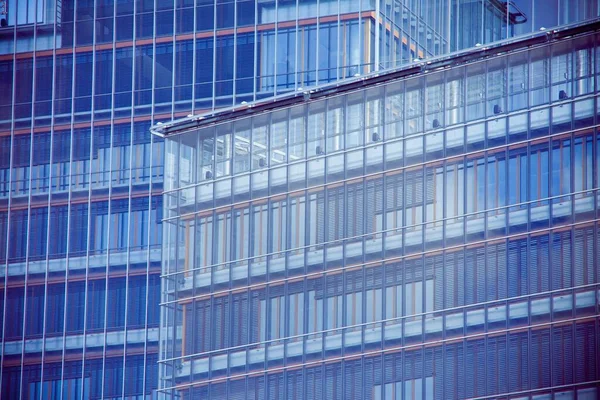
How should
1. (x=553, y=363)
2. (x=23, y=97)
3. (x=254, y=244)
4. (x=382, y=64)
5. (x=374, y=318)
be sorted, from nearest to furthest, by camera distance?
(x=553, y=363) → (x=374, y=318) → (x=254, y=244) → (x=382, y=64) → (x=23, y=97)

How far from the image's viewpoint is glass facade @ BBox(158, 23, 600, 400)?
6094 cm

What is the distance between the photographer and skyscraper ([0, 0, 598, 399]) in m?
85.5

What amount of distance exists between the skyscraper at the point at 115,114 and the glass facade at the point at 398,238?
46.0 ft

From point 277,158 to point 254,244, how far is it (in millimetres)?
3691

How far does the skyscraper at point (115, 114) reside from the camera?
85.5m

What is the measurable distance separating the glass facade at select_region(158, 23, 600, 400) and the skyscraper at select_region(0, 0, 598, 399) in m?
14.0

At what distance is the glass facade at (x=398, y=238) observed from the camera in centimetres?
6094

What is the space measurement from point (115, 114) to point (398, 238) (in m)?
28.0

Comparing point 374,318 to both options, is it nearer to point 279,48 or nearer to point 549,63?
point 549,63

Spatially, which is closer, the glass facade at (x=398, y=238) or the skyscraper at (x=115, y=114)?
the glass facade at (x=398, y=238)

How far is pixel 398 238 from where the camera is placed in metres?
65.6

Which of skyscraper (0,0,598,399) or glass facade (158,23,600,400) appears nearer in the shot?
glass facade (158,23,600,400)

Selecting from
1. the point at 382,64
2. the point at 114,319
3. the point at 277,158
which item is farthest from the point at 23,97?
the point at 277,158

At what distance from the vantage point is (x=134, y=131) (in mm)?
88688
